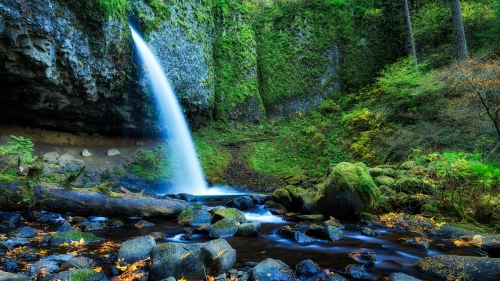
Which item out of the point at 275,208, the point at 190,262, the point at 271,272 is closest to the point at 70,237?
the point at 190,262

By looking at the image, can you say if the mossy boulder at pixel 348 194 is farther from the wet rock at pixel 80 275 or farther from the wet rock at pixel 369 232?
the wet rock at pixel 80 275

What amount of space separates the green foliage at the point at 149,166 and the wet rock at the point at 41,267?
9803 millimetres

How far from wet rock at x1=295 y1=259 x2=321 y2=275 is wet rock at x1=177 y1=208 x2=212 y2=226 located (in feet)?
10.6

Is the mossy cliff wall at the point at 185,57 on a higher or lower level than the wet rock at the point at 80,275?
higher

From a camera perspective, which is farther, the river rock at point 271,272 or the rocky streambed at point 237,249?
the rocky streambed at point 237,249

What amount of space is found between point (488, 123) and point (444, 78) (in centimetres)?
231

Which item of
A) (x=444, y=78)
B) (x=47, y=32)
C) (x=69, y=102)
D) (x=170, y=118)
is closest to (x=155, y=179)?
(x=170, y=118)

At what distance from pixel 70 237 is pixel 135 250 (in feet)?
5.54

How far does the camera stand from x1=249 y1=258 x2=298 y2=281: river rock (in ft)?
11.4

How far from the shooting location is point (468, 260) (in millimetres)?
3598

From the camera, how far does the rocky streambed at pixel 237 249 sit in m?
3.59

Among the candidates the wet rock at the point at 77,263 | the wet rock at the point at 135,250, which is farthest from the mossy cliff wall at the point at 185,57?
the wet rock at the point at 135,250

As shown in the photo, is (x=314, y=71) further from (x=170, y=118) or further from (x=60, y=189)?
(x=60, y=189)

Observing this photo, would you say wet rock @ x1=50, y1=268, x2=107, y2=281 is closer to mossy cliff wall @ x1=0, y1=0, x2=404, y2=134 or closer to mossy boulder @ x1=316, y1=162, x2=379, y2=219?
mossy boulder @ x1=316, y1=162, x2=379, y2=219
